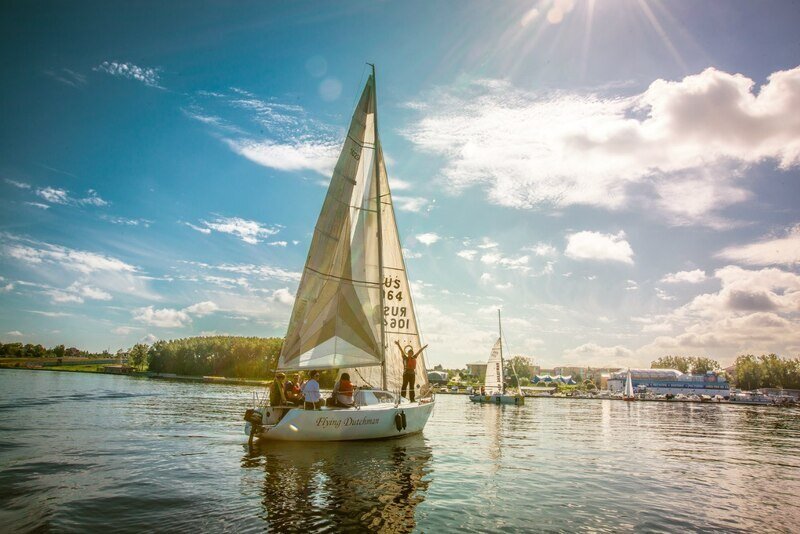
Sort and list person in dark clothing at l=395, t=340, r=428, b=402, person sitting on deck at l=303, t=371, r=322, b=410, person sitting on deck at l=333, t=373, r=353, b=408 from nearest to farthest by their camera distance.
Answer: person sitting on deck at l=303, t=371, r=322, b=410 < person sitting on deck at l=333, t=373, r=353, b=408 < person in dark clothing at l=395, t=340, r=428, b=402

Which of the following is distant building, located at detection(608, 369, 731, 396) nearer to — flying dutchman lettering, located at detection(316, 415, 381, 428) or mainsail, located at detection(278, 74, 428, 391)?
mainsail, located at detection(278, 74, 428, 391)

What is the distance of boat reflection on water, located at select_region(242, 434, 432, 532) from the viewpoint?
1048cm

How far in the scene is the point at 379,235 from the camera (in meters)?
24.0

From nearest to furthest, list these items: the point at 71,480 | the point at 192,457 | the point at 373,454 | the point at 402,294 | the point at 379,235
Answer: the point at 71,480, the point at 192,457, the point at 373,454, the point at 379,235, the point at 402,294

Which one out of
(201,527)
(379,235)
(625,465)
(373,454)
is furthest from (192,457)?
(625,465)

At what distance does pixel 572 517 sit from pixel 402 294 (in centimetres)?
1615

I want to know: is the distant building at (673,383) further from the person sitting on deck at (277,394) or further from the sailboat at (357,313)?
the person sitting on deck at (277,394)

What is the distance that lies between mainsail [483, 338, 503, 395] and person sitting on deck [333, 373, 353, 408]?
63.2 m

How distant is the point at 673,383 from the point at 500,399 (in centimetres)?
11397

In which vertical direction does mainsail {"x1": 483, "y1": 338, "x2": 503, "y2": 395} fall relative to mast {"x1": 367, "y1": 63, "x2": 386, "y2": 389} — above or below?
below

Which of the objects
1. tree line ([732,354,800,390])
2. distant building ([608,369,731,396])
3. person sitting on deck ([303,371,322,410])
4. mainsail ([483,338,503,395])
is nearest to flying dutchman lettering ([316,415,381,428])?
person sitting on deck ([303,371,322,410])

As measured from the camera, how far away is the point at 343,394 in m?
20.3

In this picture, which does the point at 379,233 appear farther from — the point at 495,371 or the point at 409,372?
the point at 495,371

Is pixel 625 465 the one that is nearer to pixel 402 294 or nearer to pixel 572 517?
pixel 572 517
